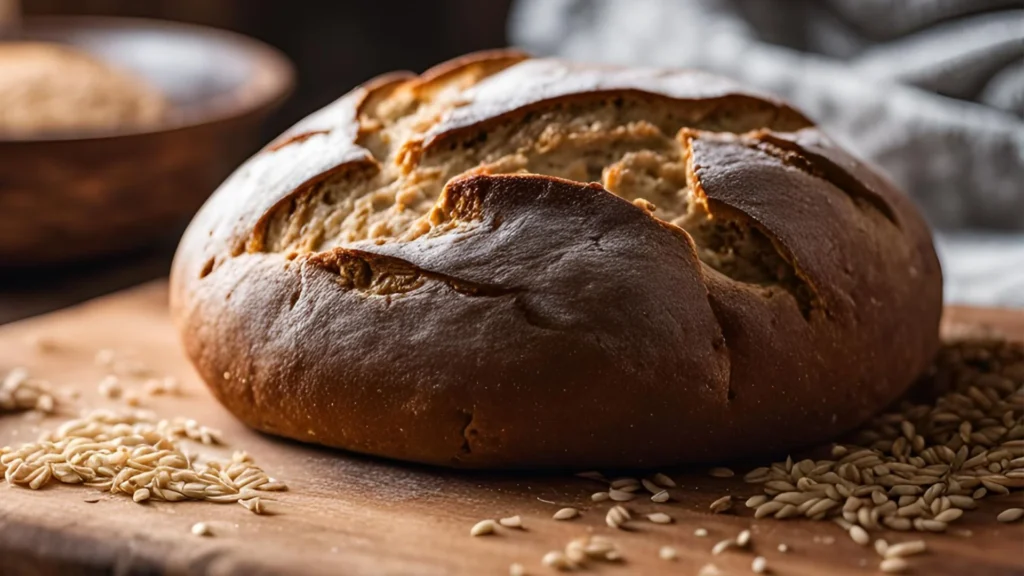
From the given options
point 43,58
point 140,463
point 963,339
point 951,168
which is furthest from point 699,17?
point 140,463

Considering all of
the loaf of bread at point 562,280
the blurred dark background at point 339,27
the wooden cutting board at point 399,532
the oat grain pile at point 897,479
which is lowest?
the wooden cutting board at point 399,532

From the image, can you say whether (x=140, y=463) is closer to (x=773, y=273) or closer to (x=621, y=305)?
(x=621, y=305)

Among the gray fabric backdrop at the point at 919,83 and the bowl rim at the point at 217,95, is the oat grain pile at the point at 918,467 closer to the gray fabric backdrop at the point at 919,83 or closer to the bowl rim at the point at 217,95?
the gray fabric backdrop at the point at 919,83

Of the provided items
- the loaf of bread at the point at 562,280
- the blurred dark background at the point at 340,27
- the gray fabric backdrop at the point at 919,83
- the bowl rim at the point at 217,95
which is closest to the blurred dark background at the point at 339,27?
the blurred dark background at the point at 340,27

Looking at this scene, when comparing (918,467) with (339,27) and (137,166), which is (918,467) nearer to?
(137,166)

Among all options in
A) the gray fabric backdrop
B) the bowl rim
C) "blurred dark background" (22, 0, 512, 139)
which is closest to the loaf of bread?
the bowl rim

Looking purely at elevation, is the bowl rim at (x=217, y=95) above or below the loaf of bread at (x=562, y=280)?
above
